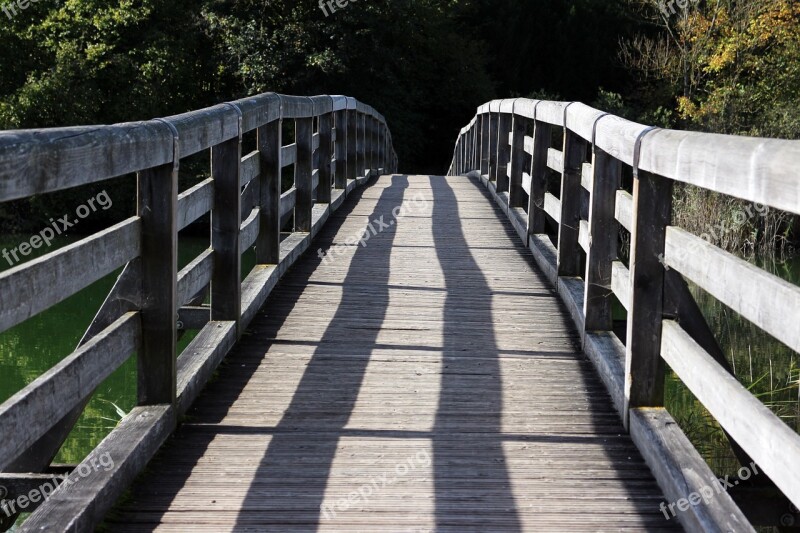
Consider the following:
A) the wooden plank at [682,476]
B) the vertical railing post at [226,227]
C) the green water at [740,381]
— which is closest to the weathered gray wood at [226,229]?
the vertical railing post at [226,227]

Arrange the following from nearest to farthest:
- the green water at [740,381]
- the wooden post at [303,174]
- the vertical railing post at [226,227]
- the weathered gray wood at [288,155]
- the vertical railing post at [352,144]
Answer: the vertical railing post at [226,227], the weathered gray wood at [288,155], the wooden post at [303,174], the green water at [740,381], the vertical railing post at [352,144]

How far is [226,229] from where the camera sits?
5.20 meters

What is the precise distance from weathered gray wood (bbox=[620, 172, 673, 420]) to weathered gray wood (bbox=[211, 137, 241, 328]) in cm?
202

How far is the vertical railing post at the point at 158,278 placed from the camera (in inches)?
154

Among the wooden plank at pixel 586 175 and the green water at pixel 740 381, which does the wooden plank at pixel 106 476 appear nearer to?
the wooden plank at pixel 586 175

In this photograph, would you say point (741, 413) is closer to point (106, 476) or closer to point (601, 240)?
point (106, 476)

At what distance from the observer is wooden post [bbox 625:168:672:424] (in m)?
3.95

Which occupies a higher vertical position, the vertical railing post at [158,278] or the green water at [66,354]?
the vertical railing post at [158,278]

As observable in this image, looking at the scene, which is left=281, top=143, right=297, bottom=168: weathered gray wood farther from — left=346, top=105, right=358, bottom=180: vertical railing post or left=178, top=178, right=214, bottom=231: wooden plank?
left=346, top=105, right=358, bottom=180: vertical railing post

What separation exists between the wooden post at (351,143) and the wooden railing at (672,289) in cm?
662

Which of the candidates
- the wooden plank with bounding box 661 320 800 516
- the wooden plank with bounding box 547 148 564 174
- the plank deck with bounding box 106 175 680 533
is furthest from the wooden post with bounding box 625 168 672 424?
the wooden plank with bounding box 547 148 564 174

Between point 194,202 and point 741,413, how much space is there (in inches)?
103

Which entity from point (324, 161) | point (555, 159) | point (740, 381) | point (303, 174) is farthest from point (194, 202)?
point (740, 381)

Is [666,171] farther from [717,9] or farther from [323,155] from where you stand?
[717,9]
